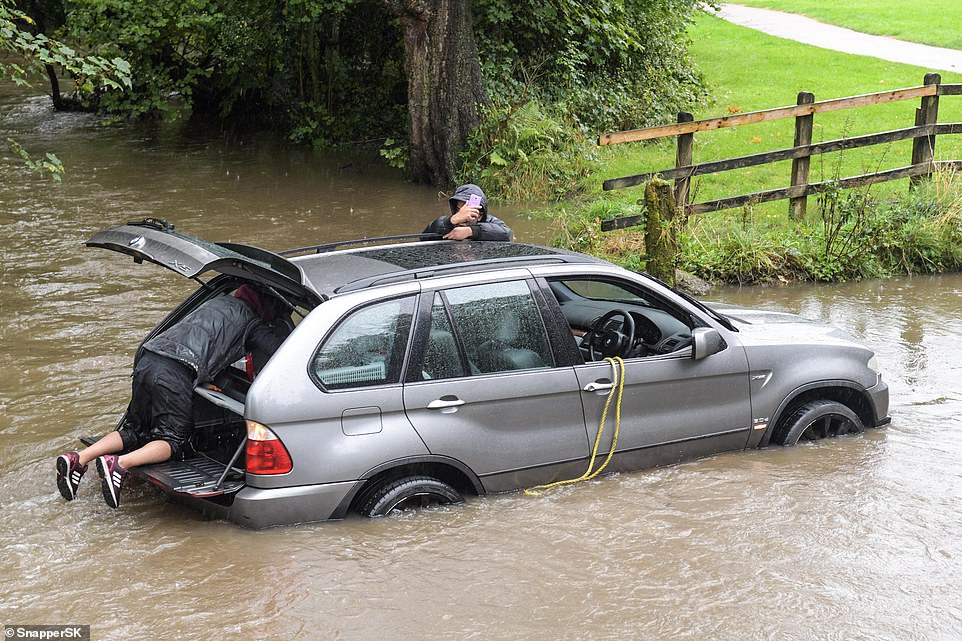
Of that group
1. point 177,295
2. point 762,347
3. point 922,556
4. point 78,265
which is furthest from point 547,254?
point 78,265

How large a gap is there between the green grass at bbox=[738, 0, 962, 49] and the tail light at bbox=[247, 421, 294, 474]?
25347 millimetres

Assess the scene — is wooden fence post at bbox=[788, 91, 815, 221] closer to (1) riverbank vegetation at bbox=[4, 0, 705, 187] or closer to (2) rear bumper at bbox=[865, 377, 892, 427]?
(1) riverbank vegetation at bbox=[4, 0, 705, 187]

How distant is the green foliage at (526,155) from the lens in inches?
610

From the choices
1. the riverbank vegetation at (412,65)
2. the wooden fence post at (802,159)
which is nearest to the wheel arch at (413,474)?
the wooden fence post at (802,159)

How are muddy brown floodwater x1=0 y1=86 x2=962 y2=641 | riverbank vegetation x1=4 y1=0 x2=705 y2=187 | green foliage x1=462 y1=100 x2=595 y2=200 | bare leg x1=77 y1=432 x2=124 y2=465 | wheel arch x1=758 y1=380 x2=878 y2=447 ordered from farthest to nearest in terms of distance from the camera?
riverbank vegetation x1=4 y1=0 x2=705 y2=187 → green foliage x1=462 y1=100 x2=595 y2=200 → wheel arch x1=758 y1=380 x2=878 y2=447 → bare leg x1=77 y1=432 x2=124 y2=465 → muddy brown floodwater x1=0 y1=86 x2=962 y2=641

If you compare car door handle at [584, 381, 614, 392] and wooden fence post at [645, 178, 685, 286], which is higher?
wooden fence post at [645, 178, 685, 286]

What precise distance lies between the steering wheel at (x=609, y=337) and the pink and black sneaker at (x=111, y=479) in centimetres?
280

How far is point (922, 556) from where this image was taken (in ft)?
19.1

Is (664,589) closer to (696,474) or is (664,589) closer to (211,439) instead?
(696,474)

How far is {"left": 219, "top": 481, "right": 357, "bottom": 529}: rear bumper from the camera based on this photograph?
5.51 m

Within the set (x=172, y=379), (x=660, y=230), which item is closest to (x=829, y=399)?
(x=660, y=230)

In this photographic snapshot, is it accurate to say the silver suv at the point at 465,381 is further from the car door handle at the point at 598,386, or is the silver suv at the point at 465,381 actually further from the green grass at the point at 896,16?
the green grass at the point at 896,16

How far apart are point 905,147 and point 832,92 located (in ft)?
17.7

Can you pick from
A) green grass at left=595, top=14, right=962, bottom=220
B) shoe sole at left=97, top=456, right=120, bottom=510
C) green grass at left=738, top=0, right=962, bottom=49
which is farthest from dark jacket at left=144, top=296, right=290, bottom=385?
green grass at left=738, top=0, right=962, bottom=49
